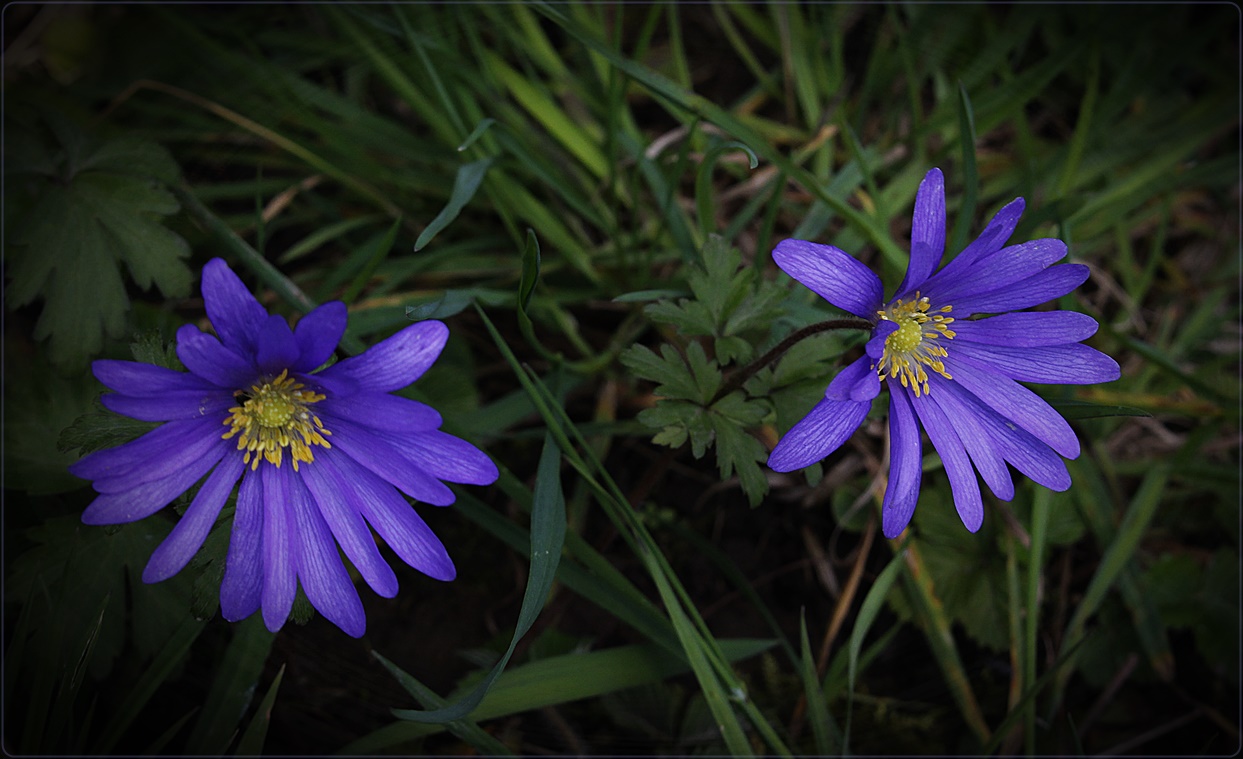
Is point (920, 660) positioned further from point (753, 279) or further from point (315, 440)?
point (315, 440)

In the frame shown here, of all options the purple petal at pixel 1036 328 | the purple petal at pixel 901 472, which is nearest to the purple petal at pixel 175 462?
the purple petal at pixel 901 472

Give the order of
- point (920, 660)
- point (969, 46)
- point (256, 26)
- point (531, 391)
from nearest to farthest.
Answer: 1. point (531, 391)
2. point (920, 660)
3. point (256, 26)
4. point (969, 46)

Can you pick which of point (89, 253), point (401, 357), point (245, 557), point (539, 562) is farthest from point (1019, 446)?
point (89, 253)

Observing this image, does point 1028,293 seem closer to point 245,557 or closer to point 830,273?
point 830,273

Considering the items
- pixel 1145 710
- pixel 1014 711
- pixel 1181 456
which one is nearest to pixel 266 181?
pixel 1014 711

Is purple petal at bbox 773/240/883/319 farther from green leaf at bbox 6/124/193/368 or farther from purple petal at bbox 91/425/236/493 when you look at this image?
green leaf at bbox 6/124/193/368

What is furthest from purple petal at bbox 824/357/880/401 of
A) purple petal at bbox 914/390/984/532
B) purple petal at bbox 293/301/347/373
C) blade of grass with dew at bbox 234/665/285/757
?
blade of grass with dew at bbox 234/665/285/757
